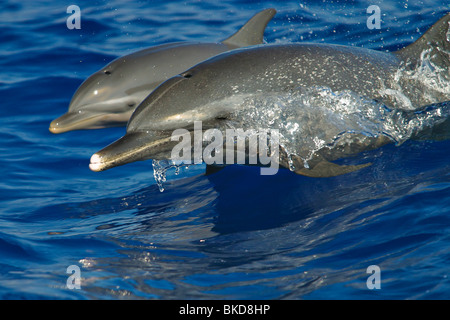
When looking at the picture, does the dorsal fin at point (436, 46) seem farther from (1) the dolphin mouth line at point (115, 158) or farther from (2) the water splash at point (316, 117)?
(1) the dolphin mouth line at point (115, 158)

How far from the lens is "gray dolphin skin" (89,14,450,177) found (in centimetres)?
515

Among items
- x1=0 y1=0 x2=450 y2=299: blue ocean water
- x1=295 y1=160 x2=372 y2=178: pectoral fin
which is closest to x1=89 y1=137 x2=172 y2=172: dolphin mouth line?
x1=0 y1=0 x2=450 y2=299: blue ocean water

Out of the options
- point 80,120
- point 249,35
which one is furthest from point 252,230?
point 249,35

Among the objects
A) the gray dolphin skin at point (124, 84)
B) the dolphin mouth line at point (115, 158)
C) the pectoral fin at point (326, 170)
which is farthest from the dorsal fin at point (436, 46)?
the dolphin mouth line at point (115, 158)

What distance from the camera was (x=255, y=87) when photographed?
5.39 m

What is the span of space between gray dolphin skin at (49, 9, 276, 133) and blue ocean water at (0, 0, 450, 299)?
0.73 m

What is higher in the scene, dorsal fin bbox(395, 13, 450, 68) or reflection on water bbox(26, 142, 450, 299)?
→ dorsal fin bbox(395, 13, 450, 68)

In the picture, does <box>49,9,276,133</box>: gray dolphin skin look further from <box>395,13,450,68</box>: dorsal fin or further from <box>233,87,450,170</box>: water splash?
<box>395,13,450,68</box>: dorsal fin

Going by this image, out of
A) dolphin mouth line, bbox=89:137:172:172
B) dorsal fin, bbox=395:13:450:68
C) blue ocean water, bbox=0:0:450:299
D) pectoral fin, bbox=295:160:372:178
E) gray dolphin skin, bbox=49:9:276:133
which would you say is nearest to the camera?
blue ocean water, bbox=0:0:450:299

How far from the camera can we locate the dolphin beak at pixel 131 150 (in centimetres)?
505

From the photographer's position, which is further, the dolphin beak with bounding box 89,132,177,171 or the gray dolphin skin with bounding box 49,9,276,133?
the gray dolphin skin with bounding box 49,9,276,133

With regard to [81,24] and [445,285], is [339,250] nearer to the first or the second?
[445,285]

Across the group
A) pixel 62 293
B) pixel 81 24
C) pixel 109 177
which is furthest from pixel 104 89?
pixel 81 24

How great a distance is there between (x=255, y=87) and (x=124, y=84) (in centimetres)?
204
